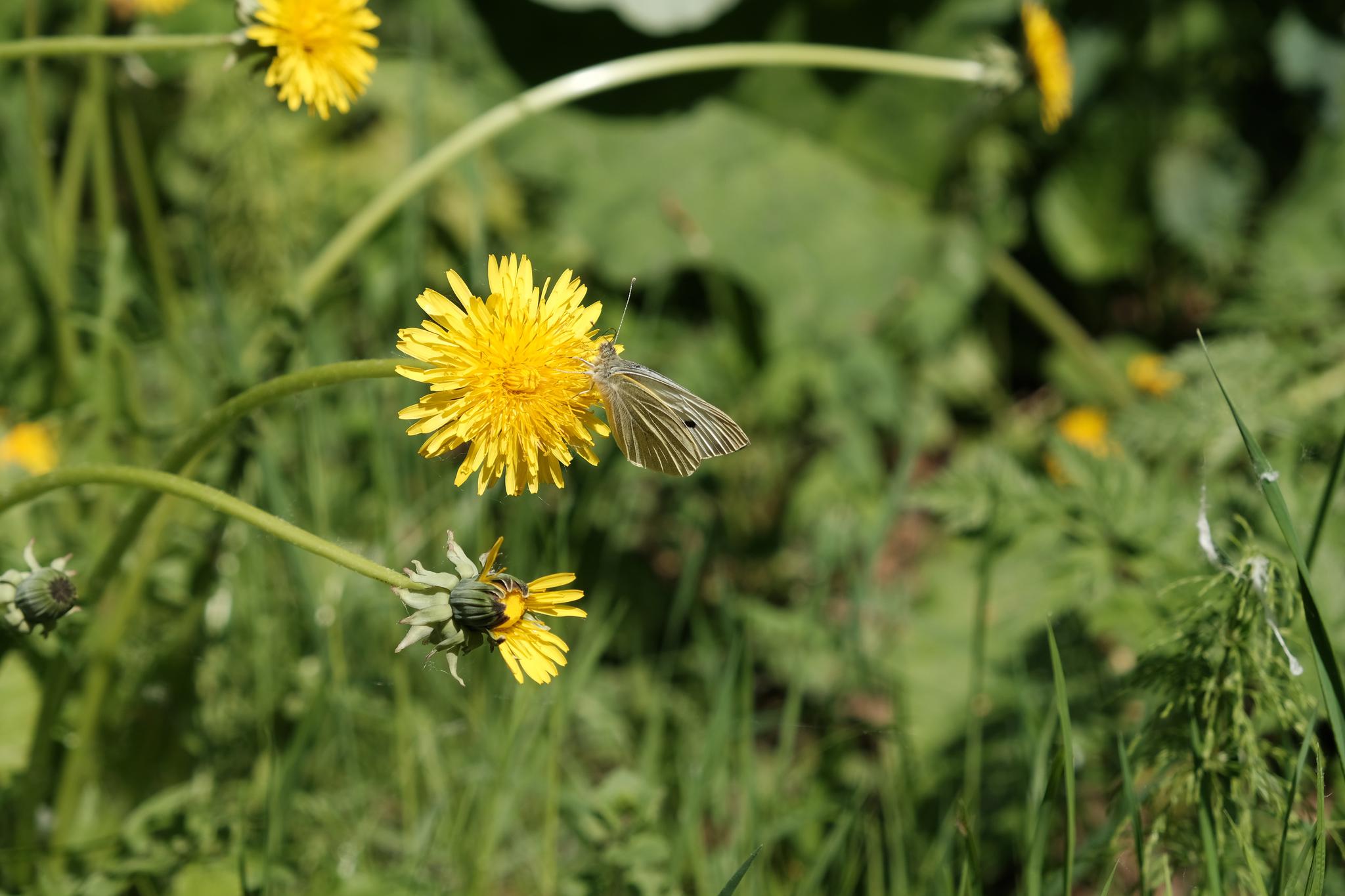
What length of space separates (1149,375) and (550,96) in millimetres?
2128

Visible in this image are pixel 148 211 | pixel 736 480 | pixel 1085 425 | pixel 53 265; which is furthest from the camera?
pixel 1085 425

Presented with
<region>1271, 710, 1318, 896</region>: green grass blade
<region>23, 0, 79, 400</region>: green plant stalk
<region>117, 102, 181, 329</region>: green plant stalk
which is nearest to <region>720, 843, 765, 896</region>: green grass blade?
<region>1271, 710, 1318, 896</region>: green grass blade

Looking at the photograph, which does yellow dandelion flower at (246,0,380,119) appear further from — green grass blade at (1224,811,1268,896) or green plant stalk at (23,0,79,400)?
green grass blade at (1224,811,1268,896)

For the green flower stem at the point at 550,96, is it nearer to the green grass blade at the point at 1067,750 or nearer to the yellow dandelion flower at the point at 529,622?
the yellow dandelion flower at the point at 529,622

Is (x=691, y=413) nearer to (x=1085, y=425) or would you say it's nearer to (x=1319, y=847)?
(x=1319, y=847)

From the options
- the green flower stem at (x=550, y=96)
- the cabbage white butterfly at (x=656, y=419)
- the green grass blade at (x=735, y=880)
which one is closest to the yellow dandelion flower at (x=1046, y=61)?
the green flower stem at (x=550, y=96)

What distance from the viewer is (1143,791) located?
1.48 meters

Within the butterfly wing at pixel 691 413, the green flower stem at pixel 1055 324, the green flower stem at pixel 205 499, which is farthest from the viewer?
the green flower stem at pixel 1055 324

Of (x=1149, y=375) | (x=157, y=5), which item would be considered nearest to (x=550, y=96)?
(x=157, y=5)

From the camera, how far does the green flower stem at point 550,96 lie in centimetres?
161

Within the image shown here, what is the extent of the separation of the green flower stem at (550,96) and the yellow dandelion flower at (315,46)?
0.81 feet

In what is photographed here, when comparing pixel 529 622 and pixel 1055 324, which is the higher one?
pixel 1055 324

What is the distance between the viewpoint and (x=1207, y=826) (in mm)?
1193

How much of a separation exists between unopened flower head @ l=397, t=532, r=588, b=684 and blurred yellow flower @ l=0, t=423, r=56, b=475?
4.88 ft
